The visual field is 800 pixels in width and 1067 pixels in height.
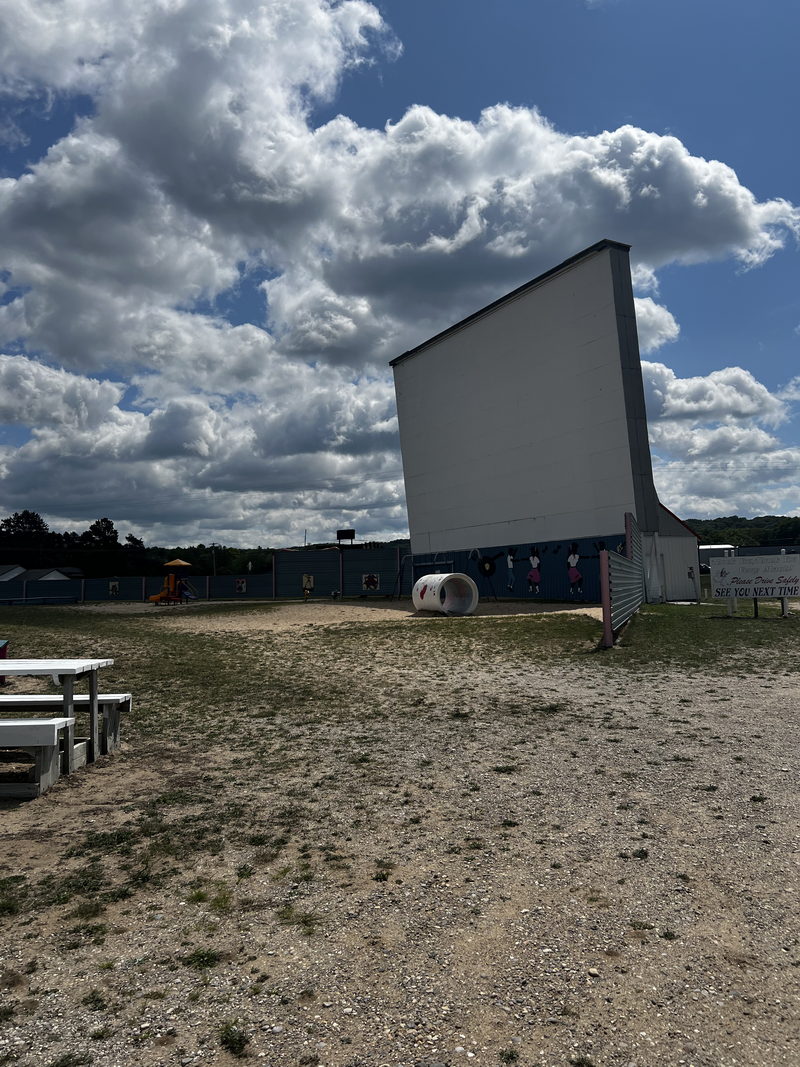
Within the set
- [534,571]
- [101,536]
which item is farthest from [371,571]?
[101,536]

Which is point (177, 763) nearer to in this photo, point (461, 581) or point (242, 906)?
point (242, 906)

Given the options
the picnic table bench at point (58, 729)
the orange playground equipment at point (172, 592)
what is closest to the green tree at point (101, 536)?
the orange playground equipment at point (172, 592)

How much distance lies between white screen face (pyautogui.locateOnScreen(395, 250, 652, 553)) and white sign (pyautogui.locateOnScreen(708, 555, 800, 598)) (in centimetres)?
566

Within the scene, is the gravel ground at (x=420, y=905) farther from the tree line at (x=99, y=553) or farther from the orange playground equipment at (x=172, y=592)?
the tree line at (x=99, y=553)

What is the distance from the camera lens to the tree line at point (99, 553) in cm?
8881

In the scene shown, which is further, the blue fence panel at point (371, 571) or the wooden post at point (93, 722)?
the blue fence panel at point (371, 571)

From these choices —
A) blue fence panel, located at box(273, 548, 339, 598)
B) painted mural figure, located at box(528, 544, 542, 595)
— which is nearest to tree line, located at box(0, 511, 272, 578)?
blue fence panel, located at box(273, 548, 339, 598)

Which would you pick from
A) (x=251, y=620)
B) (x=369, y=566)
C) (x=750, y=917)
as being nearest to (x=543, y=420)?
(x=251, y=620)

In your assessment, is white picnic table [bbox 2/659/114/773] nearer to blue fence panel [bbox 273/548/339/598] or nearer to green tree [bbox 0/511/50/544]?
blue fence panel [bbox 273/548/339/598]

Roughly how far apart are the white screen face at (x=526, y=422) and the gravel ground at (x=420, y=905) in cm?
2063

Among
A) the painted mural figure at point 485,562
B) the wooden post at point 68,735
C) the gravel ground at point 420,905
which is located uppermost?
the painted mural figure at point 485,562

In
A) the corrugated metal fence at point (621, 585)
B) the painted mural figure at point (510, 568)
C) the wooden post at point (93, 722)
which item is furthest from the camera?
the painted mural figure at point (510, 568)

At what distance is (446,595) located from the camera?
23750 mm

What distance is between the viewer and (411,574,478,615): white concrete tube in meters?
23.5
